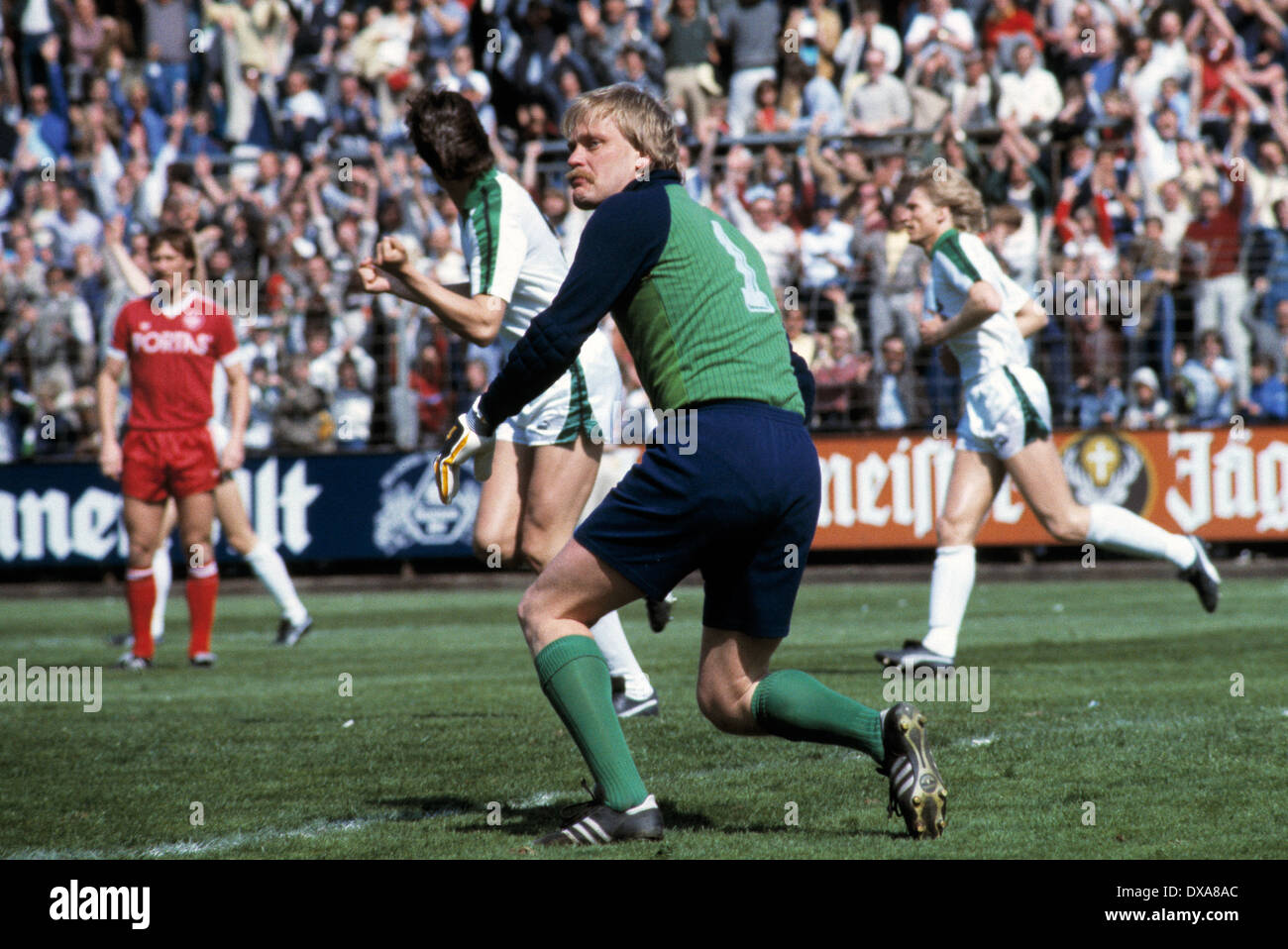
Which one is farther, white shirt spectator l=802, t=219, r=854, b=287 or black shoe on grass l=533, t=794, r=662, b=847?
white shirt spectator l=802, t=219, r=854, b=287

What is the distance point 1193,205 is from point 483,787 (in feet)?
41.7

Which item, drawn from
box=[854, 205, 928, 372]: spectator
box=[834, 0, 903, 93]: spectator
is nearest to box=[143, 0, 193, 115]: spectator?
box=[834, 0, 903, 93]: spectator

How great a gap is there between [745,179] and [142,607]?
31.4 ft

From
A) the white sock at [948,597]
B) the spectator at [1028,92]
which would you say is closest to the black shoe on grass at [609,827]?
the white sock at [948,597]

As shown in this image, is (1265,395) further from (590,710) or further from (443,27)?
(590,710)

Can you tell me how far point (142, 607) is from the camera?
10.8 metres

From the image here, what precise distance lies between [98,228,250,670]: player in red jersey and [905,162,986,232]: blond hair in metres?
4.46

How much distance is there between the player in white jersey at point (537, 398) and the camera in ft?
21.8

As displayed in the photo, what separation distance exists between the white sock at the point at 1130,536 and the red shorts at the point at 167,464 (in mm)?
5261

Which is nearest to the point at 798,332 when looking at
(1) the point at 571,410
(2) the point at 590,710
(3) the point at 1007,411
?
(3) the point at 1007,411

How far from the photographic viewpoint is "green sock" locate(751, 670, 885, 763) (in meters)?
4.72

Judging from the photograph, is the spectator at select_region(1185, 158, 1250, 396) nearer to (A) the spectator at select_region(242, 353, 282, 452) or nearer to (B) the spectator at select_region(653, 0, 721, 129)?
(B) the spectator at select_region(653, 0, 721, 129)

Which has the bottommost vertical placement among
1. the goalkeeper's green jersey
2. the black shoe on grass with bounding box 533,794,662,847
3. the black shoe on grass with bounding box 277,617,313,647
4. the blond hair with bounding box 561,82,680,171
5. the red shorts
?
the black shoe on grass with bounding box 277,617,313,647
